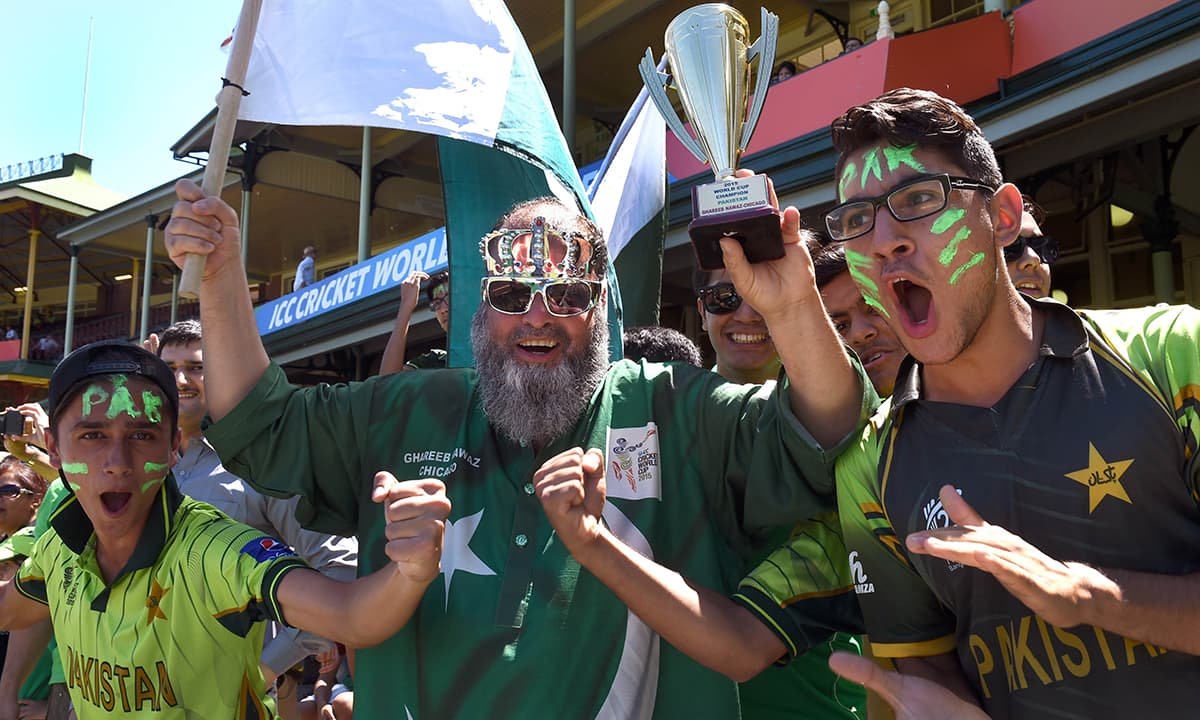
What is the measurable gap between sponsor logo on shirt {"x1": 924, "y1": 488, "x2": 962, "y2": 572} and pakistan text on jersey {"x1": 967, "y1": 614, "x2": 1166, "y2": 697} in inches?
5.3

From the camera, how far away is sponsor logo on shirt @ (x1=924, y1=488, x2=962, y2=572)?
5.79 ft

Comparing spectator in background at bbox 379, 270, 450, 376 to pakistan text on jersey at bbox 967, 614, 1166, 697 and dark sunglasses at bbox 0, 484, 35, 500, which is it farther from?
pakistan text on jersey at bbox 967, 614, 1166, 697

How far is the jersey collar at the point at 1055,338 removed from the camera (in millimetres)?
1753

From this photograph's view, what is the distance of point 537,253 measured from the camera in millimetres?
2475

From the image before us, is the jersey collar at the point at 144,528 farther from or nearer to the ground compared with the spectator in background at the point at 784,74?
nearer to the ground

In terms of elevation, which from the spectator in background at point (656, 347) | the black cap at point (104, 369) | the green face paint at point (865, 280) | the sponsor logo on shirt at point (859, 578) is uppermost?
the spectator in background at point (656, 347)

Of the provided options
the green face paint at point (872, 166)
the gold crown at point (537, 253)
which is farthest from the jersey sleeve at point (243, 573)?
the green face paint at point (872, 166)

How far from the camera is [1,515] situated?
5.09 m

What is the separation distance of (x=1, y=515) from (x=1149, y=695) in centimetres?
545

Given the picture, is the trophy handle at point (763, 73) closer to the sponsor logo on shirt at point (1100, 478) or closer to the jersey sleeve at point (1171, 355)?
the jersey sleeve at point (1171, 355)

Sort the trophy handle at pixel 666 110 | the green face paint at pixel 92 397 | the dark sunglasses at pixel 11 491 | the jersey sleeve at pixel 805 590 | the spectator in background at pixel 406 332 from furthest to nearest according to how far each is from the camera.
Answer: the dark sunglasses at pixel 11 491 < the spectator in background at pixel 406 332 < the green face paint at pixel 92 397 < the trophy handle at pixel 666 110 < the jersey sleeve at pixel 805 590

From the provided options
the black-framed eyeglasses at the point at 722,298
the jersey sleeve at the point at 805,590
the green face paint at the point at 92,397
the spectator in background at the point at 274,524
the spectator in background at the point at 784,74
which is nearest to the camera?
the jersey sleeve at the point at 805,590

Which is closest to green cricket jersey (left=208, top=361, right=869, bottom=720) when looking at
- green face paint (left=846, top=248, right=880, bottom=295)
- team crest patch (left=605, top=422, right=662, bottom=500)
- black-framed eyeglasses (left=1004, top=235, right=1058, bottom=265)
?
team crest patch (left=605, top=422, right=662, bottom=500)

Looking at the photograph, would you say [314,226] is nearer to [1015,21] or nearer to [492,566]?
[1015,21]
